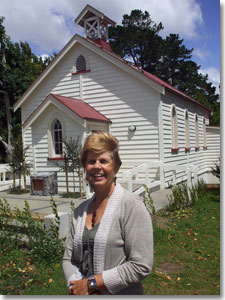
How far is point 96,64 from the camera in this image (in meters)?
9.47

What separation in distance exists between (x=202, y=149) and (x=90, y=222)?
9872 mm

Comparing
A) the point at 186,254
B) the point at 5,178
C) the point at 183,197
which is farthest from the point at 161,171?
the point at 5,178

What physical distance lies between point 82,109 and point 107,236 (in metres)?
7.47

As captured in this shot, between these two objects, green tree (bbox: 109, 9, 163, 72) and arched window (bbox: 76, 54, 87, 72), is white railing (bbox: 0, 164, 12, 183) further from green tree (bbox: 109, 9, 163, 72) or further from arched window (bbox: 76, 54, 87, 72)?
green tree (bbox: 109, 9, 163, 72)

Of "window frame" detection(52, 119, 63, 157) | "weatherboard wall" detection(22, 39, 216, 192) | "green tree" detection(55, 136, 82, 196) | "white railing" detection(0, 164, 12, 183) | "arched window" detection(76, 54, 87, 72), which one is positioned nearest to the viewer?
"green tree" detection(55, 136, 82, 196)

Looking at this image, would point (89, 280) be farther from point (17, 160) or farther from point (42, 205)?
point (17, 160)

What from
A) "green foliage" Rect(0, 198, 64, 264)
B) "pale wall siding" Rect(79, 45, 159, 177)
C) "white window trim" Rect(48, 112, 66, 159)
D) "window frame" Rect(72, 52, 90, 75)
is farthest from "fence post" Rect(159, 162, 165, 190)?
"green foliage" Rect(0, 198, 64, 264)

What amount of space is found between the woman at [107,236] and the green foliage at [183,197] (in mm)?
4506

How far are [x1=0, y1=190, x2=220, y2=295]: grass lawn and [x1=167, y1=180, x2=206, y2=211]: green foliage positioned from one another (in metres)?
0.90

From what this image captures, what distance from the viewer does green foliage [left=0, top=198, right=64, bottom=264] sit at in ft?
12.3

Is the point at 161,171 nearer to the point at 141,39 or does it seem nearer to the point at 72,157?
the point at 72,157

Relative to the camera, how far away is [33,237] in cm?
402

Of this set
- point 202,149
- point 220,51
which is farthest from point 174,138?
point 220,51

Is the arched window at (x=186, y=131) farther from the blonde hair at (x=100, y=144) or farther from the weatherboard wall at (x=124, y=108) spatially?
the blonde hair at (x=100, y=144)
